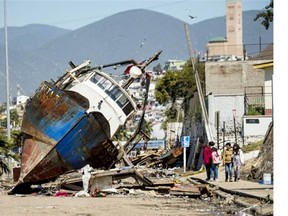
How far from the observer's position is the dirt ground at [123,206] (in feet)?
61.7

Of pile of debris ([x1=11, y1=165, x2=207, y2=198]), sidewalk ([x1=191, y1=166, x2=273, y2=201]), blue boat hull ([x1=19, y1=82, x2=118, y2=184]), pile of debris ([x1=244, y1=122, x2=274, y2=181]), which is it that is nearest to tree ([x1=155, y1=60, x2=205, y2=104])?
blue boat hull ([x1=19, y1=82, x2=118, y2=184])

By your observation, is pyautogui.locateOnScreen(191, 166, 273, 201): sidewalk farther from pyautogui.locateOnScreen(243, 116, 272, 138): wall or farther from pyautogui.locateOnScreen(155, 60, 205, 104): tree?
pyautogui.locateOnScreen(155, 60, 205, 104): tree

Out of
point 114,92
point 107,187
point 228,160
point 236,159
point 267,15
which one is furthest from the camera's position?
point 114,92

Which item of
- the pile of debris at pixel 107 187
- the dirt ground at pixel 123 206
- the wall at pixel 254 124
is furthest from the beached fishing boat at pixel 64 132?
the wall at pixel 254 124

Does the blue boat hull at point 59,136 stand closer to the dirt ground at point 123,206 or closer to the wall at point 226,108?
the dirt ground at point 123,206

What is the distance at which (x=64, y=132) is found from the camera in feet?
101

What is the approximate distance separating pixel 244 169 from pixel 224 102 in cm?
1324

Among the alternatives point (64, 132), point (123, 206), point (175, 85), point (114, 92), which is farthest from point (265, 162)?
point (175, 85)

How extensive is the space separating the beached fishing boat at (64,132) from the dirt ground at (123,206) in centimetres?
516

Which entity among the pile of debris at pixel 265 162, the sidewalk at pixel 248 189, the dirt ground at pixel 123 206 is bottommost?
the dirt ground at pixel 123 206

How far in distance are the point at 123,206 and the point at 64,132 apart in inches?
401

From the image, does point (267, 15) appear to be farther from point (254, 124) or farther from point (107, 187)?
point (254, 124)

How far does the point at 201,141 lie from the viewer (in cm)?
4803
